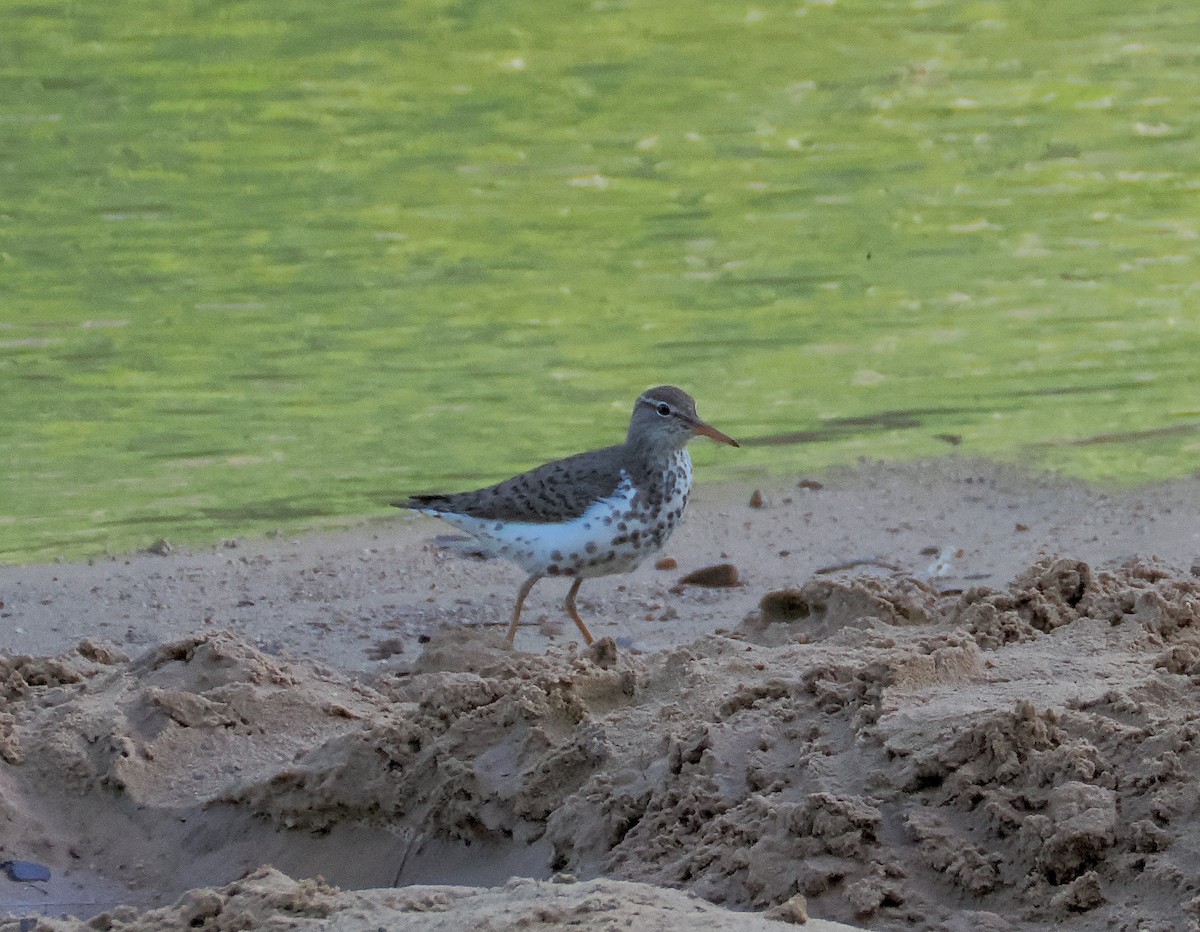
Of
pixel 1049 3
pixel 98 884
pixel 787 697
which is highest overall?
pixel 1049 3

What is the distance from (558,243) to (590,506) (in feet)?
18.2

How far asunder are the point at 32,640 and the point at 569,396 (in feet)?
12.3

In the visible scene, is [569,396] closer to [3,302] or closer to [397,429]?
[397,429]

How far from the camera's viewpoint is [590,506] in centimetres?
695

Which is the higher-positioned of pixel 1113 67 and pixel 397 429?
pixel 1113 67

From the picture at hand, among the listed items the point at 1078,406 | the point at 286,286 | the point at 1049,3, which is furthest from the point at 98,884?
the point at 1049,3

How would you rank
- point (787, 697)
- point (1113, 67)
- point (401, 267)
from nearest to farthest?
point (787, 697) → point (401, 267) → point (1113, 67)

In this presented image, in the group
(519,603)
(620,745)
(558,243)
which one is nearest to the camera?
(620,745)

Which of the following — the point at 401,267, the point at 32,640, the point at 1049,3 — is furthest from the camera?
the point at 1049,3

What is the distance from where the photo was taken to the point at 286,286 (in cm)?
1143

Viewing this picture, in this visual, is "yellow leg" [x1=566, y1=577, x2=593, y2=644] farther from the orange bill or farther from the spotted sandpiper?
the orange bill

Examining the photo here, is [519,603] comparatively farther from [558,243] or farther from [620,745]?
[558,243]

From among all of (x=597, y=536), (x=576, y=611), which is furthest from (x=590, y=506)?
(x=576, y=611)

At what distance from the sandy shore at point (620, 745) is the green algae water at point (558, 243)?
4.69 ft
